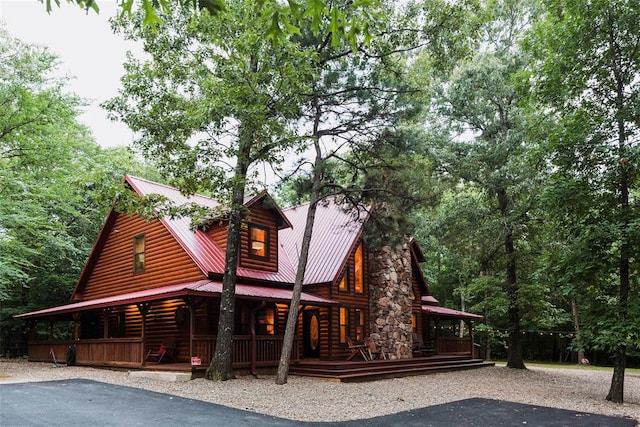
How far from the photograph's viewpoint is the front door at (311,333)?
19703mm

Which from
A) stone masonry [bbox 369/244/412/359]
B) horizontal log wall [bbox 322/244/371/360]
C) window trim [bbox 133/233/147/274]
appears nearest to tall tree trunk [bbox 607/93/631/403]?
stone masonry [bbox 369/244/412/359]

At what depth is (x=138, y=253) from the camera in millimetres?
19016

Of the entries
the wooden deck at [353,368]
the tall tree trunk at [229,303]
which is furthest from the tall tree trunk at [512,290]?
the tall tree trunk at [229,303]

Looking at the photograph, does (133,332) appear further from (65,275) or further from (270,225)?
(65,275)

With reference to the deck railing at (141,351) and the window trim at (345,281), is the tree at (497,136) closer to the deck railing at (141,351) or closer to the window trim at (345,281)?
the window trim at (345,281)

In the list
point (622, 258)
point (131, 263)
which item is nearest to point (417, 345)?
point (622, 258)

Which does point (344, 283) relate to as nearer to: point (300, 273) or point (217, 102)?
point (300, 273)

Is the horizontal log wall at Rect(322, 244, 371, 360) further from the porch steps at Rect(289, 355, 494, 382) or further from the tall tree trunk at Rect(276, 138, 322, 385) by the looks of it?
the tall tree trunk at Rect(276, 138, 322, 385)

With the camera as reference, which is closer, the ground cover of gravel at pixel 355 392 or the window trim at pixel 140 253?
the ground cover of gravel at pixel 355 392

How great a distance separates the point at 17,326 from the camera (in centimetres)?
2616

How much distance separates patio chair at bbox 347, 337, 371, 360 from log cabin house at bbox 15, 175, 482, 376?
0.18 feet

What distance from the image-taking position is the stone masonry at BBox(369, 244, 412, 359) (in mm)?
19875

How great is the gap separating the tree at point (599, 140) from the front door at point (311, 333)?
33.6 feet

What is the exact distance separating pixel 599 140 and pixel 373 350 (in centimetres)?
1076
